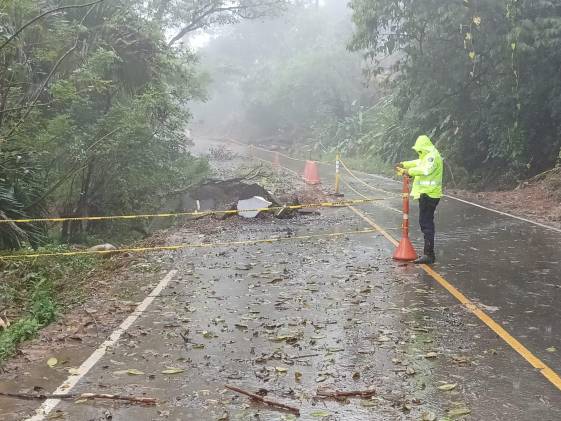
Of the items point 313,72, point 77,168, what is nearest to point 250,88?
point 313,72

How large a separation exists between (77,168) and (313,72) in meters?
43.5

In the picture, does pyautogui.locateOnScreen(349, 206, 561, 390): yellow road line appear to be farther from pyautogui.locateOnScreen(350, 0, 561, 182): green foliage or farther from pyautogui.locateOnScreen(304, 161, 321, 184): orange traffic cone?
pyautogui.locateOnScreen(304, 161, 321, 184): orange traffic cone

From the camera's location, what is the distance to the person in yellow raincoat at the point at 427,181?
9.80 meters

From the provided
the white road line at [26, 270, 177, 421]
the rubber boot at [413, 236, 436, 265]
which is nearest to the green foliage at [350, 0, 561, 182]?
the rubber boot at [413, 236, 436, 265]

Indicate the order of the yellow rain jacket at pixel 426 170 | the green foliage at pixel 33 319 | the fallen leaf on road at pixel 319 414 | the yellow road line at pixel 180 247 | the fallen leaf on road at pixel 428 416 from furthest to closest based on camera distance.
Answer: the yellow road line at pixel 180 247 < the yellow rain jacket at pixel 426 170 < the green foliage at pixel 33 319 < the fallen leaf on road at pixel 319 414 < the fallen leaf on road at pixel 428 416

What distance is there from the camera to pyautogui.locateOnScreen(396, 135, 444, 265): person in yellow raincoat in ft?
32.2

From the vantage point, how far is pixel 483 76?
2144 centimetres

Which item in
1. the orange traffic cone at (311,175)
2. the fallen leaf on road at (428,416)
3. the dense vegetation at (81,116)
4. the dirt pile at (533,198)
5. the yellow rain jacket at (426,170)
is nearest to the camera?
the fallen leaf on road at (428,416)

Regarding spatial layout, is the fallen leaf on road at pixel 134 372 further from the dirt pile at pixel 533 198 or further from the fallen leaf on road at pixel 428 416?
the dirt pile at pixel 533 198

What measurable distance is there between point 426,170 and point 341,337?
13.7ft

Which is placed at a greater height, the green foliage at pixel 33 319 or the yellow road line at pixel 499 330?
the yellow road line at pixel 499 330

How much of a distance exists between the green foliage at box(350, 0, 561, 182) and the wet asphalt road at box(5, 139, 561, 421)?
9.50 metres

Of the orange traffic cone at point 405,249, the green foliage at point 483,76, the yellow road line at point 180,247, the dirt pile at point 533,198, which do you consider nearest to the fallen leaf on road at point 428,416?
the orange traffic cone at point 405,249

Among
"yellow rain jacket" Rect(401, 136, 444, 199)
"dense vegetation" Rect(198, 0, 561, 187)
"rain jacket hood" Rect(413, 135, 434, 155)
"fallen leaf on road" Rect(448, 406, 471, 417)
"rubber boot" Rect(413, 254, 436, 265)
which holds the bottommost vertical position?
"fallen leaf on road" Rect(448, 406, 471, 417)
